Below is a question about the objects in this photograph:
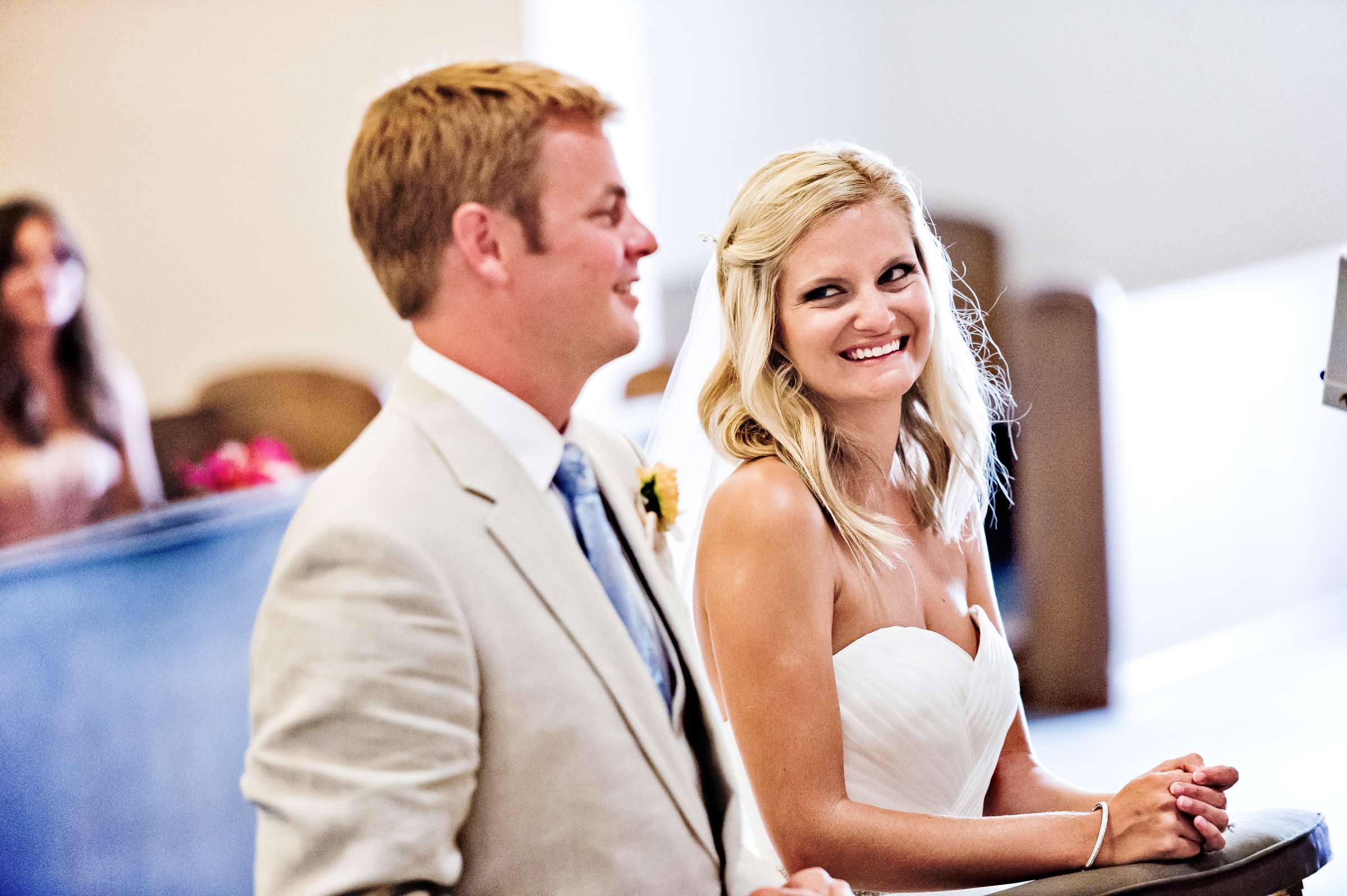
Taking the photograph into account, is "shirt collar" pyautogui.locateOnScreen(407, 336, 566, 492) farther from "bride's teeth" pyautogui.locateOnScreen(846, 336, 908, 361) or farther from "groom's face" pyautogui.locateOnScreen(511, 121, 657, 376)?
"bride's teeth" pyautogui.locateOnScreen(846, 336, 908, 361)

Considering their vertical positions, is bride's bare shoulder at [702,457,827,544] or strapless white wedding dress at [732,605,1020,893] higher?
bride's bare shoulder at [702,457,827,544]

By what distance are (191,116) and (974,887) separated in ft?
11.2

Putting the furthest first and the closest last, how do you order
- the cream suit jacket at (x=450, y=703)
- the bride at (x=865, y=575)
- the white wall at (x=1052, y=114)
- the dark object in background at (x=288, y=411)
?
1. the white wall at (x=1052, y=114)
2. the dark object in background at (x=288, y=411)
3. the bride at (x=865, y=575)
4. the cream suit jacket at (x=450, y=703)

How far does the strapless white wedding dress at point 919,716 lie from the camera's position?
1.51 m

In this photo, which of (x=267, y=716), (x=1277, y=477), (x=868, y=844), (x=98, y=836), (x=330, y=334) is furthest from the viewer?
(x=1277, y=477)

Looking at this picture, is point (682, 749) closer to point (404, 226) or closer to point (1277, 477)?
point (404, 226)

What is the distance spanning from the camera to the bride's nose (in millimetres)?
1509

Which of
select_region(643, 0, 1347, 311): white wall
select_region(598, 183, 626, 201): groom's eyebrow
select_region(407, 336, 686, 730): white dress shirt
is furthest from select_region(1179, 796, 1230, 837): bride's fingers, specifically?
select_region(643, 0, 1347, 311): white wall

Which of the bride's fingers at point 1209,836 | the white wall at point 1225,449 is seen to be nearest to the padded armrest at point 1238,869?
the bride's fingers at point 1209,836

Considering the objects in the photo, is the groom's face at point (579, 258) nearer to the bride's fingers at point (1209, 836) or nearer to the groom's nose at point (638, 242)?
the groom's nose at point (638, 242)

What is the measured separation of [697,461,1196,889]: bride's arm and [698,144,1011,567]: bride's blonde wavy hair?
150 millimetres

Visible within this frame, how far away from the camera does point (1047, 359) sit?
159 inches

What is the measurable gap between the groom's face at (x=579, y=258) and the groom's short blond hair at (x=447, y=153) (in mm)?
13

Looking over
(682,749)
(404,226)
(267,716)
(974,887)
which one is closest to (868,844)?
(974,887)
